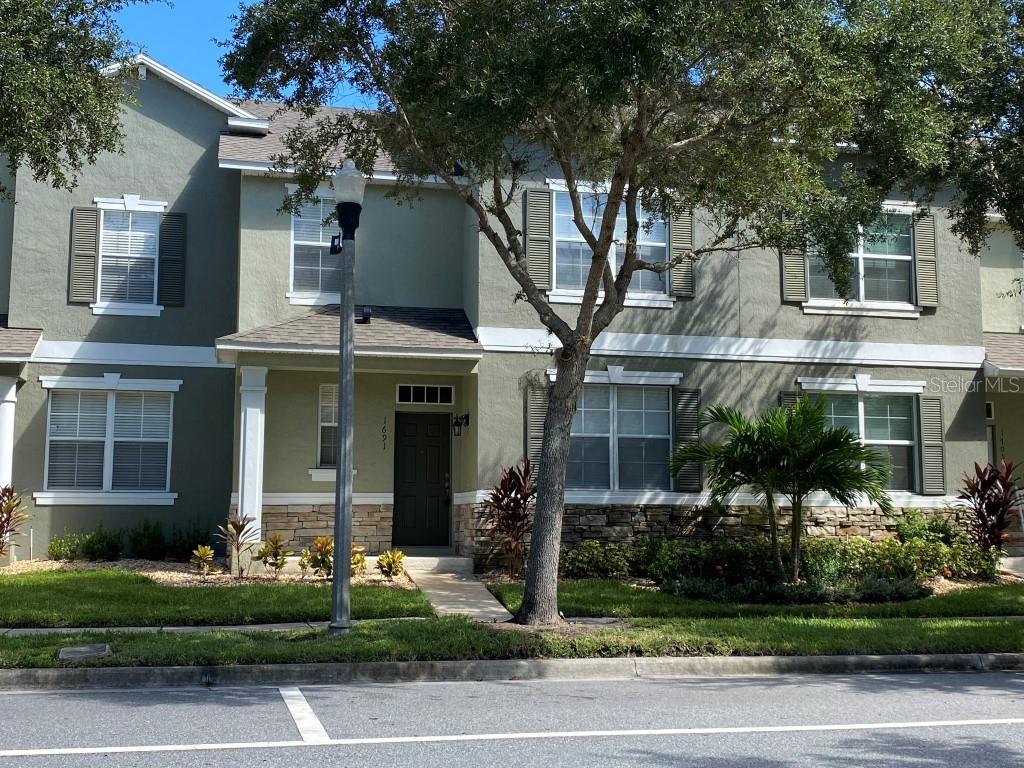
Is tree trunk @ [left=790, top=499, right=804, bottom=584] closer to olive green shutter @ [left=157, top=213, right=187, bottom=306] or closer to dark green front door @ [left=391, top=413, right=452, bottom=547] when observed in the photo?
dark green front door @ [left=391, top=413, right=452, bottom=547]

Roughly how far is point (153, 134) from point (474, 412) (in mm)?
7485

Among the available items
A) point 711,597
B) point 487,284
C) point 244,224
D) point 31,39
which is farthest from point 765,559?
point 31,39

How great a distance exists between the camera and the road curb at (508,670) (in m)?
8.77

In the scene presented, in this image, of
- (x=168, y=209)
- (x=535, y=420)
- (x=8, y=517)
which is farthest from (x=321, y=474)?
(x=168, y=209)

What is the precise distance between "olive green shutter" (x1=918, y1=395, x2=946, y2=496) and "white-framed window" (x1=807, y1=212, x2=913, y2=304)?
5.72ft

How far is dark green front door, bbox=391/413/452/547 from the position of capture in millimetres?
17219

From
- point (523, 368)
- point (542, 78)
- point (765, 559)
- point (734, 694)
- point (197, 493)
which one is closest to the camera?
point (734, 694)

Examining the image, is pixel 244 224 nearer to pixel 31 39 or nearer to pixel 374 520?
pixel 374 520

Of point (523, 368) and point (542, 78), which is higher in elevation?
point (542, 78)

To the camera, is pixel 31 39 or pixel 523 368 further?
pixel 523 368

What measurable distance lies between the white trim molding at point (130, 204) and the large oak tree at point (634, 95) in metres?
6.02

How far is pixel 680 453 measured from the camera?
1545cm

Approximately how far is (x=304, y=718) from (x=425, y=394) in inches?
Result: 400

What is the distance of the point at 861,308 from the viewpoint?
56.7 feet
